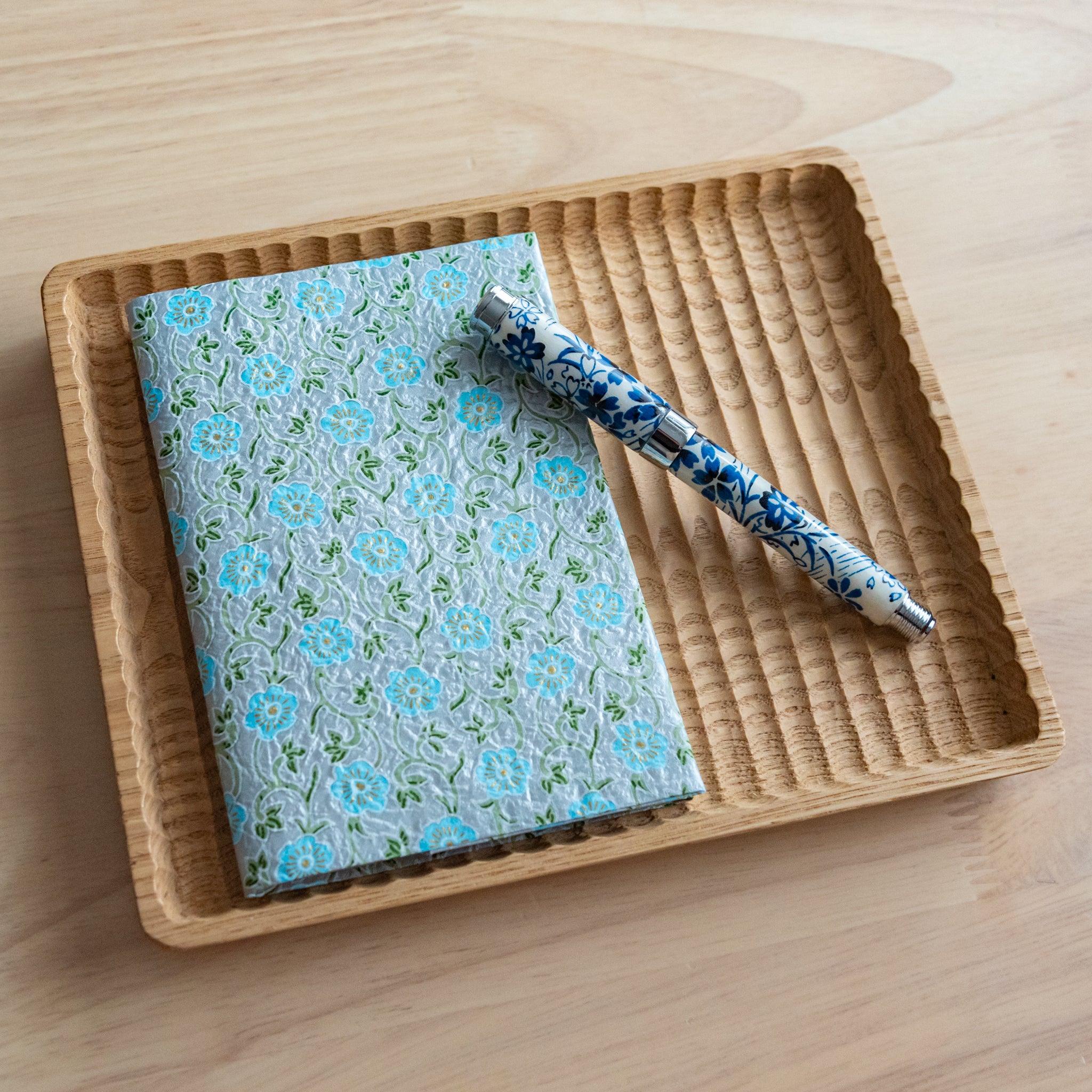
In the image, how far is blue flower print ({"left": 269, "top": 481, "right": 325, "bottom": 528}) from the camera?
409 millimetres

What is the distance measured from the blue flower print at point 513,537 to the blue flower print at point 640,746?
76 millimetres

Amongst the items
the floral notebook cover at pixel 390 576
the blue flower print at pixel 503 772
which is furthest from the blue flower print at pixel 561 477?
the blue flower print at pixel 503 772

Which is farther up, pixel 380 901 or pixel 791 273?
pixel 791 273

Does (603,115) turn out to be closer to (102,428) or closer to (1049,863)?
(102,428)

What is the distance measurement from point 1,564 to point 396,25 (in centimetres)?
32

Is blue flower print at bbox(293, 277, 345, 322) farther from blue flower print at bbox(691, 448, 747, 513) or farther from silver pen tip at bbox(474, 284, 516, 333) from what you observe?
blue flower print at bbox(691, 448, 747, 513)

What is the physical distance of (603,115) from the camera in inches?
21.1

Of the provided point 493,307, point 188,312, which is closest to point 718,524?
point 493,307

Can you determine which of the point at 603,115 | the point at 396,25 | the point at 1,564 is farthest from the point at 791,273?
the point at 1,564

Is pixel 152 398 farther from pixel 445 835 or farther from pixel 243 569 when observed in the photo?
pixel 445 835

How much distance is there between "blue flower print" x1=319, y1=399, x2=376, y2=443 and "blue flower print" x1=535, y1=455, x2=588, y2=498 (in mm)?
69

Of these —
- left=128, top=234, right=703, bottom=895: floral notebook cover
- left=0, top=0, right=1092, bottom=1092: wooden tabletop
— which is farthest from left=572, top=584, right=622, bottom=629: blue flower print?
left=0, top=0, right=1092, bottom=1092: wooden tabletop

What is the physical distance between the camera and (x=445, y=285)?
0.45 meters

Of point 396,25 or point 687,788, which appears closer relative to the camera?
point 687,788
